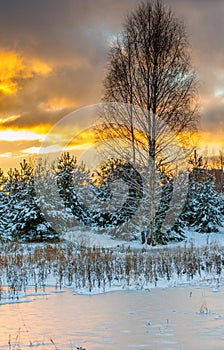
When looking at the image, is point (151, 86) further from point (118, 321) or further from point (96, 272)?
point (118, 321)

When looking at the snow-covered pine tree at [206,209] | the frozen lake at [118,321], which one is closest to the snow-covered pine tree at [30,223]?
the snow-covered pine tree at [206,209]

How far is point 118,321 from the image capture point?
243 inches

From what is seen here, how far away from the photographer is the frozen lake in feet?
16.3

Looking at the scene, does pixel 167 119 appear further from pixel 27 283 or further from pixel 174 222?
pixel 27 283

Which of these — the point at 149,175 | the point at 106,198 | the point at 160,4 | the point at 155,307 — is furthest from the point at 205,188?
the point at 155,307

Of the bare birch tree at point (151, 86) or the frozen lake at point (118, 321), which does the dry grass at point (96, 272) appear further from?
the bare birch tree at point (151, 86)

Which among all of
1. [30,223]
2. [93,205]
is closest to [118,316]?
[30,223]

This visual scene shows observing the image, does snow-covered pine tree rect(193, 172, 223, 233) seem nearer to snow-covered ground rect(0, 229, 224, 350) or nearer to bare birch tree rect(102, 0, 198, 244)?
bare birch tree rect(102, 0, 198, 244)

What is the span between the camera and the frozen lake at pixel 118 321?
16.3ft

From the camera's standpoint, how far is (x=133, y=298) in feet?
27.2

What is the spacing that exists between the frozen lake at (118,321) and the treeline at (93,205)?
11317mm

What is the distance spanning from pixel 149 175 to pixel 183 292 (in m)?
10.7

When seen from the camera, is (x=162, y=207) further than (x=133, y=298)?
Yes

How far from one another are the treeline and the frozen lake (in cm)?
1132
